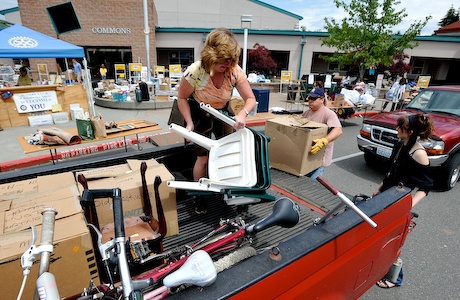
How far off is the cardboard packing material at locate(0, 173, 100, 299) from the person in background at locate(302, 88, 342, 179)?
2580 millimetres

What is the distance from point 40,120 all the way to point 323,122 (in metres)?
9.81

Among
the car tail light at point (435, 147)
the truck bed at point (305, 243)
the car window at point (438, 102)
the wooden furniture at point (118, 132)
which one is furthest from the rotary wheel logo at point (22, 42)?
the car window at point (438, 102)

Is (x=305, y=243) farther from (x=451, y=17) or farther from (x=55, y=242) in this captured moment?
(x=451, y=17)

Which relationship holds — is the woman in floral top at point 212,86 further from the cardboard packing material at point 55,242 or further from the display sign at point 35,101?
the display sign at point 35,101

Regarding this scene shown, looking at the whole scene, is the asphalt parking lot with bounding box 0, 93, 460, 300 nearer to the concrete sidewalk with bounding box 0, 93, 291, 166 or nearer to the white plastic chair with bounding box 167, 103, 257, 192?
the concrete sidewalk with bounding box 0, 93, 291, 166

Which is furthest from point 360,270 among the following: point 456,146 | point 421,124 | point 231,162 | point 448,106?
point 448,106

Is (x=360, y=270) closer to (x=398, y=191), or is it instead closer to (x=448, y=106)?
(x=398, y=191)

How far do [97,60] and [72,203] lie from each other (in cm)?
2785

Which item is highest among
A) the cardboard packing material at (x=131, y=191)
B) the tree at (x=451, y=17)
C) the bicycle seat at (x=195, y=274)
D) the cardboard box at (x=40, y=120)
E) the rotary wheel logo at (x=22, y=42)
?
the tree at (x=451, y=17)

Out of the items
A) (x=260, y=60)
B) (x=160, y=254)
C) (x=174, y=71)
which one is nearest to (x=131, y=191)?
(x=160, y=254)

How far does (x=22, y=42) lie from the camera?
7.69 metres

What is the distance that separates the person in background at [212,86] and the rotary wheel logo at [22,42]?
7776mm

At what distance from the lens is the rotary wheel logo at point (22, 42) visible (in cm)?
755

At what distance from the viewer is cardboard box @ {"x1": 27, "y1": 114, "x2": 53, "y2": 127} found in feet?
29.8
